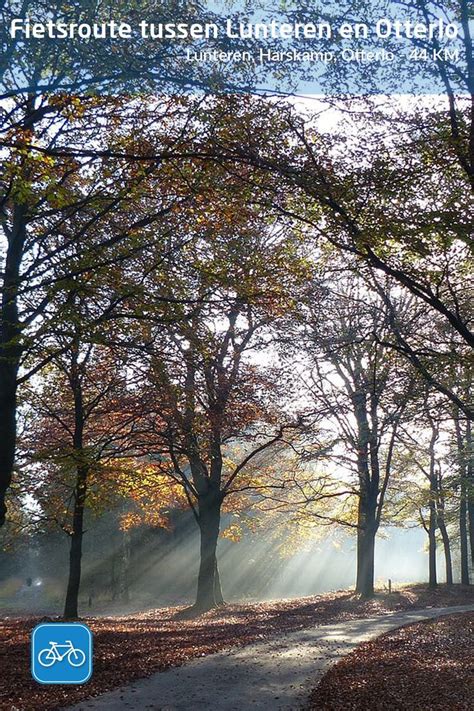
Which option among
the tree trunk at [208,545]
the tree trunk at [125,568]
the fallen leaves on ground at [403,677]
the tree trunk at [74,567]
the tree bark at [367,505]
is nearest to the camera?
the fallen leaves on ground at [403,677]

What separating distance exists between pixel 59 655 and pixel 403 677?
18.3ft

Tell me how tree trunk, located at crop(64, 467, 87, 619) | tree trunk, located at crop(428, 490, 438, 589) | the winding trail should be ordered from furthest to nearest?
tree trunk, located at crop(428, 490, 438, 589) < tree trunk, located at crop(64, 467, 87, 619) < the winding trail

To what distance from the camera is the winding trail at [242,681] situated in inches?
311

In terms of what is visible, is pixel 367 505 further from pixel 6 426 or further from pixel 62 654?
pixel 62 654

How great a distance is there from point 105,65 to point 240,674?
9.34 m

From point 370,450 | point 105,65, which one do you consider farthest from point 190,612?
point 105,65

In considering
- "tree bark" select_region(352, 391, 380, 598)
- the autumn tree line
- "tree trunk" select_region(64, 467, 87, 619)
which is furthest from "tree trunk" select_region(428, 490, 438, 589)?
"tree trunk" select_region(64, 467, 87, 619)

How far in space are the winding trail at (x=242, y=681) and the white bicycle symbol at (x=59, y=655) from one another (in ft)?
1.69

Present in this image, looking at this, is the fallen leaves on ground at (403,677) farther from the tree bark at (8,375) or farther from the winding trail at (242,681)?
the tree bark at (8,375)

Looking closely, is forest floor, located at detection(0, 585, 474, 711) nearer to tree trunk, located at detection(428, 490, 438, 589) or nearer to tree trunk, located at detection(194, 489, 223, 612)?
tree trunk, located at detection(194, 489, 223, 612)

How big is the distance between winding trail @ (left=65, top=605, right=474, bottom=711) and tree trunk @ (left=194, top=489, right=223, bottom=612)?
320 inches

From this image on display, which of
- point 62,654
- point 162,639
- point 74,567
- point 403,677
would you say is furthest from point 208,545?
point 62,654

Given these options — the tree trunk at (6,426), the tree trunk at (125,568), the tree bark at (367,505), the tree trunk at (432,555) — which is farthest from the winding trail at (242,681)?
the tree trunk at (125,568)

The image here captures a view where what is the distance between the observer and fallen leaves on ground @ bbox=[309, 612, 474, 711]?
8.12 m
